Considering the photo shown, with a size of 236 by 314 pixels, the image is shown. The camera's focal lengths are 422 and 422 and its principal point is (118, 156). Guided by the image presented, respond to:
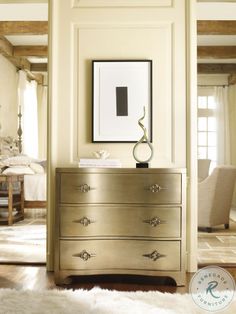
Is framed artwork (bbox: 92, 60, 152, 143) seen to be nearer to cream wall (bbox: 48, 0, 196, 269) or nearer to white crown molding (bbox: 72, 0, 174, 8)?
cream wall (bbox: 48, 0, 196, 269)

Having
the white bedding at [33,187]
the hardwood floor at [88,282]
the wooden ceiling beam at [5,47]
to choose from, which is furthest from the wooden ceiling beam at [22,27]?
the hardwood floor at [88,282]

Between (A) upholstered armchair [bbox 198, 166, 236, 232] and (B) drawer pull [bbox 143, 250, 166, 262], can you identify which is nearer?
(B) drawer pull [bbox 143, 250, 166, 262]

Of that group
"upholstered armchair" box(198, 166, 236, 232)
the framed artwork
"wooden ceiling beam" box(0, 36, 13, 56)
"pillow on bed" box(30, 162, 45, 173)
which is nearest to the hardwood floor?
the framed artwork

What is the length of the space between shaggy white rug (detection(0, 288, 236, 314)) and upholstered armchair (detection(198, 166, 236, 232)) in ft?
9.19

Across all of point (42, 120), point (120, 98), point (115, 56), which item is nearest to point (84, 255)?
point (120, 98)

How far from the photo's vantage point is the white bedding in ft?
20.2

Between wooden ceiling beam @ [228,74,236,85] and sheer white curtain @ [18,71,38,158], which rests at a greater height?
wooden ceiling beam @ [228,74,236,85]

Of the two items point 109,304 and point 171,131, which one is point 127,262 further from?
point 171,131

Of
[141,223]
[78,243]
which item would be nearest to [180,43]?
[141,223]

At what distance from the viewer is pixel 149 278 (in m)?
3.14

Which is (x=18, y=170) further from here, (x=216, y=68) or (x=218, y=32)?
(x=216, y=68)

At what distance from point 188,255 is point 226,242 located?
1.42 metres

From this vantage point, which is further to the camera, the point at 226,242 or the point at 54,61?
the point at 226,242

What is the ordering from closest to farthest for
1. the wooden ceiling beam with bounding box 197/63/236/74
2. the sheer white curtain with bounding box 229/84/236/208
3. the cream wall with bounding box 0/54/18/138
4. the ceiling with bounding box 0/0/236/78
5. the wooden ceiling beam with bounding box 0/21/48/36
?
the ceiling with bounding box 0/0/236/78 < the wooden ceiling beam with bounding box 0/21/48/36 < the cream wall with bounding box 0/54/18/138 < the wooden ceiling beam with bounding box 197/63/236/74 < the sheer white curtain with bounding box 229/84/236/208
